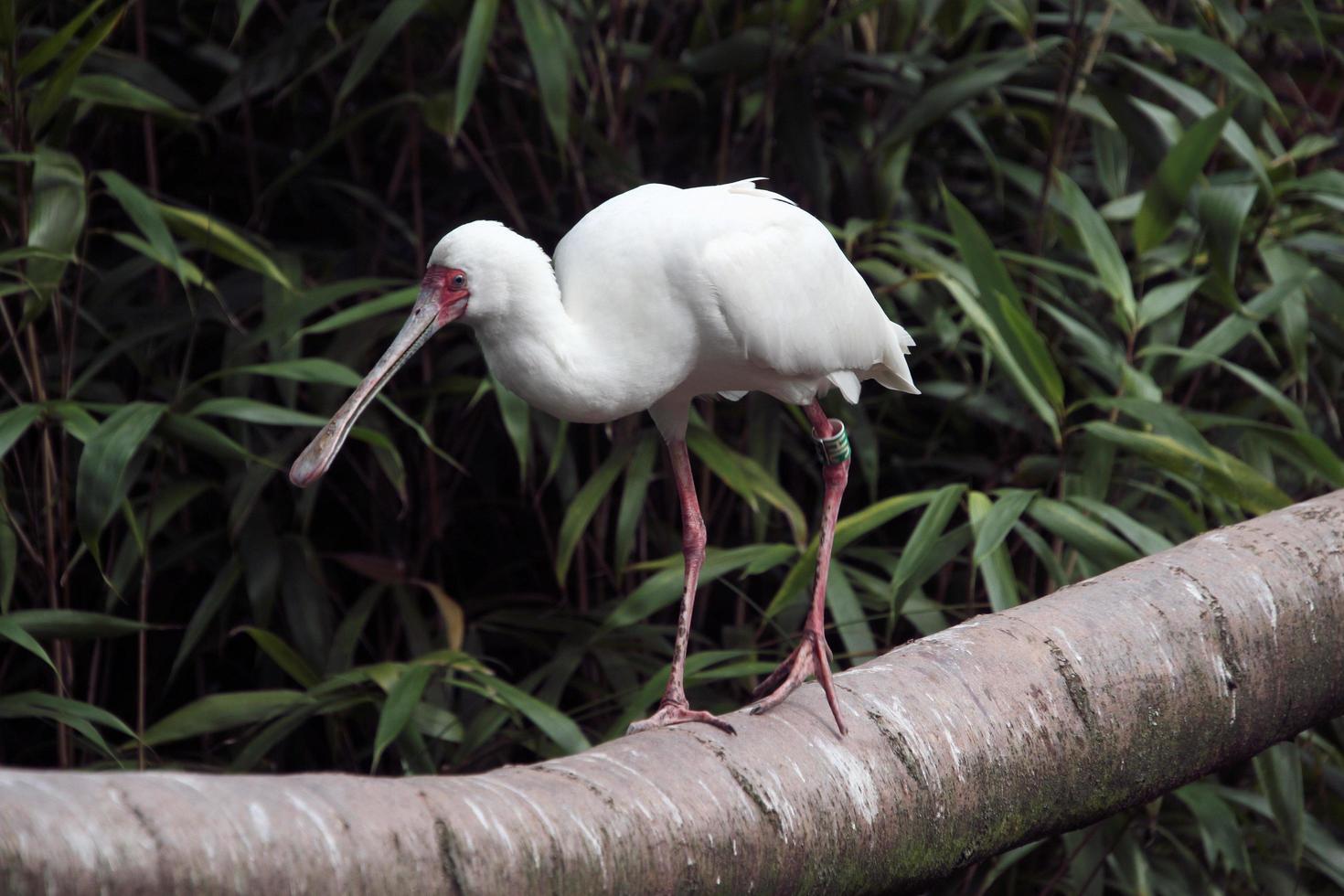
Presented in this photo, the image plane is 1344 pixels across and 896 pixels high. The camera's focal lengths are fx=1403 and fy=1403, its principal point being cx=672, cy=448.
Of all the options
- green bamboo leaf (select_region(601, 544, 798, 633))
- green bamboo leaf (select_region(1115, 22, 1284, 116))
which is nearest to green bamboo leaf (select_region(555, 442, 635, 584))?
green bamboo leaf (select_region(601, 544, 798, 633))

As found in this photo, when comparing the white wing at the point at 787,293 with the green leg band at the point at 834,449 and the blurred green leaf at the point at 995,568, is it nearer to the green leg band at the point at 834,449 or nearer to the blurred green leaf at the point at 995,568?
the green leg band at the point at 834,449

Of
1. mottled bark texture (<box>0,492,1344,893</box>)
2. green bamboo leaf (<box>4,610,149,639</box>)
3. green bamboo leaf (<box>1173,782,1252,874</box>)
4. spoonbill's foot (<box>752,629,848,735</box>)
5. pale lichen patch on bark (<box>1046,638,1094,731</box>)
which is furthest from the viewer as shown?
green bamboo leaf (<box>1173,782,1252,874</box>)

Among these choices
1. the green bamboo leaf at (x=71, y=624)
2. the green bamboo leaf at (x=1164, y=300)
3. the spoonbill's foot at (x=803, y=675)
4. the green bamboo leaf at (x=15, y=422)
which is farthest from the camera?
the green bamboo leaf at (x=1164, y=300)

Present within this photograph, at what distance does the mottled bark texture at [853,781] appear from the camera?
0.96m

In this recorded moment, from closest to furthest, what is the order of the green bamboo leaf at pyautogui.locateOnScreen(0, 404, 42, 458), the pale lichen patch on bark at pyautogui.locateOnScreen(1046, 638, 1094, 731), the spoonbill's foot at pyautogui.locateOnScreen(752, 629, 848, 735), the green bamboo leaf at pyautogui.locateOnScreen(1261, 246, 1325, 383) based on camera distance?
the spoonbill's foot at pyautogui.locateOnScreen(752, 629, 848, 735) < the pale lichen patch on bark at pyautogui.locateOnScreen(1046, 638, 1094, 731) < the green bamboo leaf at pyautogui.locateOnScreen(0, 404, 42, 458) < the green bamboo leaf at pyautogui.locateOnScreen(1261, 246, 1325, 383)

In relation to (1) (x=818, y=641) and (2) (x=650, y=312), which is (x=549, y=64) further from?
(1) (x=818, y=641)

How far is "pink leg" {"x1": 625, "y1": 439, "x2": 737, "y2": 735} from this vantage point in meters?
1.75

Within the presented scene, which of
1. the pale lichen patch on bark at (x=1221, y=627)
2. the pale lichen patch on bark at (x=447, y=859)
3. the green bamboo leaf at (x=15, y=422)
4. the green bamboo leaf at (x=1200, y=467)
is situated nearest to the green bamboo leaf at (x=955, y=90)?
→ the green bamboo leaf at (x=1200, y=467)

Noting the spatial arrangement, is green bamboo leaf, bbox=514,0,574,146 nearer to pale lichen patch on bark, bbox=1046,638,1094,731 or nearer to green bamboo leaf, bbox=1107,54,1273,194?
green bamboo leaf, bbox=1107,54,1273,194

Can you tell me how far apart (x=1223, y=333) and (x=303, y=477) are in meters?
1.74

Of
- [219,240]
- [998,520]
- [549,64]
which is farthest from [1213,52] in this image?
[219,240]

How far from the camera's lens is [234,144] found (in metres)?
2.90

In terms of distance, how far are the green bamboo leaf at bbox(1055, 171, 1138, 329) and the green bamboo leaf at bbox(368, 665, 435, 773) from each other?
4.35 ft

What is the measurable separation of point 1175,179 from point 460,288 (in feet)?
4.56
